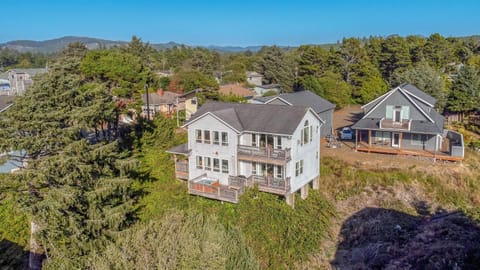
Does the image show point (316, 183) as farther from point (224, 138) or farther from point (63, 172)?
point (63, 172)

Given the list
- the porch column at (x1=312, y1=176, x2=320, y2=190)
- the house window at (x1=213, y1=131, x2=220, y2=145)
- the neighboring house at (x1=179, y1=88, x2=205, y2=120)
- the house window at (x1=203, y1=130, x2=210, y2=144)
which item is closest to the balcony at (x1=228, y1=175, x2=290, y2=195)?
the house window at (x1=213, y1=131, x2=220, y2=145)

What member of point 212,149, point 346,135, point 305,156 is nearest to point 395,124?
point 346,135

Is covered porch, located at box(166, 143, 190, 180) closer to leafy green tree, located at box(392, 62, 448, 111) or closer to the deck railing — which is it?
the deck railing

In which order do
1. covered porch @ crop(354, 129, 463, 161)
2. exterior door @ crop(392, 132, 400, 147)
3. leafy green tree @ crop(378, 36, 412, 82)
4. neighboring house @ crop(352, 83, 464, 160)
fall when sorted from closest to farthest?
covered porch @ crop(354, 129, 463, 161) → neighboring house @ crop(352, 83, 464, 160) → exterior door @ crop(392, 132, 400, 147) → leafy green tree @ crop(378, 36, 412, 82)

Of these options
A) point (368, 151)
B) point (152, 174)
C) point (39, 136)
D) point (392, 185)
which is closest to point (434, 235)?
point (392, 185)

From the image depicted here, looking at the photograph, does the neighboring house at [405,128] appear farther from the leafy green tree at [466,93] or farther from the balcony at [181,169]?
the balcony at [181,169]

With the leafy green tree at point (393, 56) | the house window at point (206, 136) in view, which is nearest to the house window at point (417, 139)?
the house window at point (206, 136)
